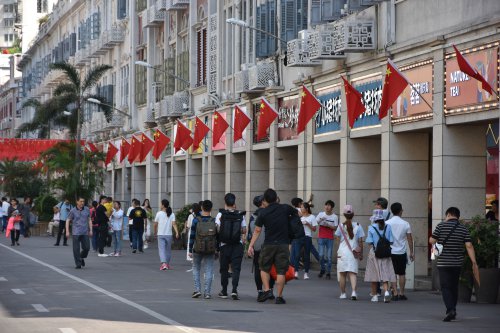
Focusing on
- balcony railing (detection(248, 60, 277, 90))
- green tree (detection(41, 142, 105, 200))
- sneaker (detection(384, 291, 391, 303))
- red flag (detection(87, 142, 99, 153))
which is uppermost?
balcony railing (detection(248, 60, 277, 90))

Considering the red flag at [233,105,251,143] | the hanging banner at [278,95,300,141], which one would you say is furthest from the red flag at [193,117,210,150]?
the hanging banner at [278,95,300,141]

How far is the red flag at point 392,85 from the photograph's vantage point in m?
27.7

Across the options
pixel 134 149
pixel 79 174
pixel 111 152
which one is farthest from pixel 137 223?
pixel 79 174

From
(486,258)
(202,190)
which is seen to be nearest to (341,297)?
(486,258)

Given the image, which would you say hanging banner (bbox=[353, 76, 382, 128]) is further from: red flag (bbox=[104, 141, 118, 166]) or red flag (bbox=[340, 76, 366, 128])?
red flag (bbox=[104, 141, 118, 166])

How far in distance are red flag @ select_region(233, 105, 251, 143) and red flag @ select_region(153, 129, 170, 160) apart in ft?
34.3

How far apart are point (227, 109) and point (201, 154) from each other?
17.4 ft

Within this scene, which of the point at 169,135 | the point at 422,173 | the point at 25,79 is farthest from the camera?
the point at 25,79

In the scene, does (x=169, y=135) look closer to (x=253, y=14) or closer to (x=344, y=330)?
(x=253, y=14)

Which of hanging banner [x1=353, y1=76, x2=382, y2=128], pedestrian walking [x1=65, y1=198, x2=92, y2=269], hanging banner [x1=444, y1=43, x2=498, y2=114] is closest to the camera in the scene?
hanging banner [x1=444, y1=43, x2=498, y2=114]

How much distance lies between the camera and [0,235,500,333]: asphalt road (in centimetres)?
1786

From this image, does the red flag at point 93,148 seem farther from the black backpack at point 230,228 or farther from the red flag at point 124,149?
the black backpack at point 230,228

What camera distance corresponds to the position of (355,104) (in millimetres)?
31766

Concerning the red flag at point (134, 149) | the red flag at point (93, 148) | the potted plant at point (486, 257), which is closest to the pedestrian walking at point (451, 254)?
the potted plant at point (486, 257)
